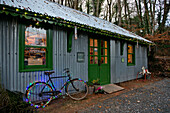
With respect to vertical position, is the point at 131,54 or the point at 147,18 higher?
the point at 147,18

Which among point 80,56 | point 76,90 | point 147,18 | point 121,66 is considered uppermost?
point 147,18

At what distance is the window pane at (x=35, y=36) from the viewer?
3.41 meters

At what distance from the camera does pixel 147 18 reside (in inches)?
509

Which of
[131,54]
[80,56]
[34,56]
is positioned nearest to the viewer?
→ [34,56]

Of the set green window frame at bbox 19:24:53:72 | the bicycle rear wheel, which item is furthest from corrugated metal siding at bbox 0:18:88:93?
the bicycle rear wheel

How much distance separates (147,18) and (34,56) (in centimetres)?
1485

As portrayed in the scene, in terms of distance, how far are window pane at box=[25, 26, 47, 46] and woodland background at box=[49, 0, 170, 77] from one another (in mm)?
9459

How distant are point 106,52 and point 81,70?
212 centimetres

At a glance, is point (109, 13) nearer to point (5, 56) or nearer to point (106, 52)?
point (106, 52)

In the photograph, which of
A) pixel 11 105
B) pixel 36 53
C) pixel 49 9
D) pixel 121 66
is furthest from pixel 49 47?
pixel 121 66

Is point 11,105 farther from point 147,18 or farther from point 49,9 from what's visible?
point 147,18

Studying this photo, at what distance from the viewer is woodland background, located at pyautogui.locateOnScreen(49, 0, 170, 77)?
358 inches

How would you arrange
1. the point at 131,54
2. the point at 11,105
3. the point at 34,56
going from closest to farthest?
1. the point at 11,105
2. the point at 34,56
3. the point at 131,54

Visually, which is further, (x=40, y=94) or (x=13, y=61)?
(x=40, y=94)
